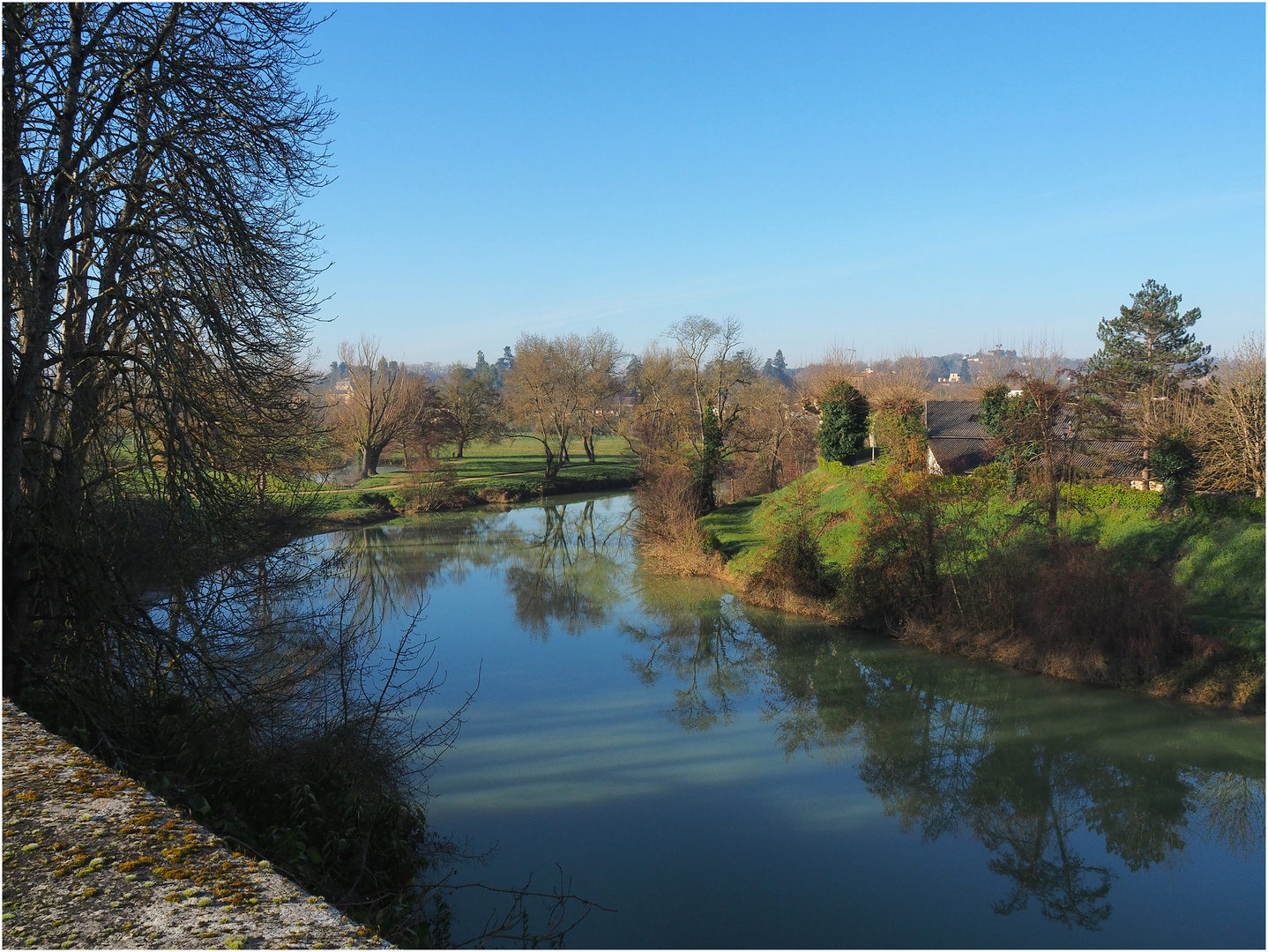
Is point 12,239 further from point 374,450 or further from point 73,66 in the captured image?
point 374,450

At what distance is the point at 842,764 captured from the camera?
1277 cm

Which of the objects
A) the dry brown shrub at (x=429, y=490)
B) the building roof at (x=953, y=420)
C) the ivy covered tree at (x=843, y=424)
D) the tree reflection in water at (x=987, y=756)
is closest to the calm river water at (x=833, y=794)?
the tree reflection in water at (x=987, y=756)

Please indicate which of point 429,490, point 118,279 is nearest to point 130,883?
point 118,279

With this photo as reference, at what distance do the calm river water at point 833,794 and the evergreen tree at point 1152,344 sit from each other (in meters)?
16.3

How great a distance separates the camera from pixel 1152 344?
29.1 meters

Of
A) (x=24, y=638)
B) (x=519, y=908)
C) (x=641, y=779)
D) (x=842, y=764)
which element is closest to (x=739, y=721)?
(x=842, y=764)

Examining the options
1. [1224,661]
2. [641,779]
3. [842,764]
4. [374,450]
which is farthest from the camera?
[374,450]

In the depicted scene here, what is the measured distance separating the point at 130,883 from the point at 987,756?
42.6ft

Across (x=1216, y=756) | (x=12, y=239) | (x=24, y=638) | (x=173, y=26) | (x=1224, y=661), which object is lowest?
(x=1216, y=756)

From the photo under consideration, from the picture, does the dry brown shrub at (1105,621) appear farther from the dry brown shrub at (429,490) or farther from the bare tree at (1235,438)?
the dry brown shrub at (429,490)

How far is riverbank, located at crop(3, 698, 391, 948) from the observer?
2389 millimetres

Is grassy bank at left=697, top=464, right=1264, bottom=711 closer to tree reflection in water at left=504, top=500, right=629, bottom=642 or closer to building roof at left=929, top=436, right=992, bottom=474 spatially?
tree reflection in water at left=504, top=500, right=629, bottom=642

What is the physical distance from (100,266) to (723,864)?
9063 mm

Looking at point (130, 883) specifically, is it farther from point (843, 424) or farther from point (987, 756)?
point (843, 424)
